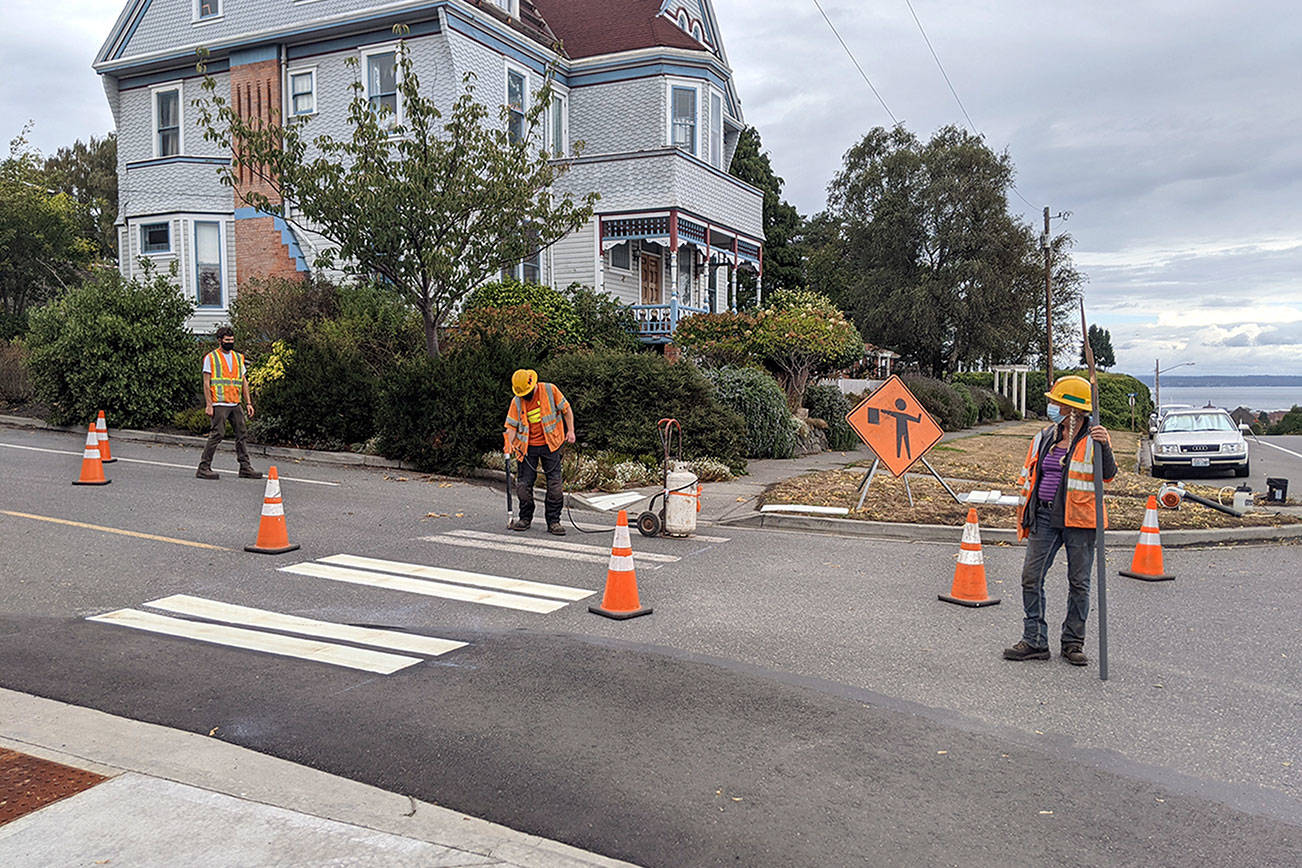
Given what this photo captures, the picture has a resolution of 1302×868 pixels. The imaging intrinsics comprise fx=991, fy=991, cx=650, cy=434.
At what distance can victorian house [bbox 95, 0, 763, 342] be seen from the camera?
76.8ft

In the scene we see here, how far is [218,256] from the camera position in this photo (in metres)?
24.6

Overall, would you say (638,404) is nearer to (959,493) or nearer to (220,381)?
(959,493)

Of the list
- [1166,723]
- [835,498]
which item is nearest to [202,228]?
[835,498]

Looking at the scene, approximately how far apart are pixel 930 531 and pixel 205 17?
23.4 meters

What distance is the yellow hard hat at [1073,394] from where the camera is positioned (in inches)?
251

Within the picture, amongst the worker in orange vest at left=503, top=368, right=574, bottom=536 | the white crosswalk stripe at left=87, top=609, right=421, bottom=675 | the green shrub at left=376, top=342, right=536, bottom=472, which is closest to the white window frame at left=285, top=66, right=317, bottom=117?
the green shrub at left=376, top=342, right=536, bottom=472

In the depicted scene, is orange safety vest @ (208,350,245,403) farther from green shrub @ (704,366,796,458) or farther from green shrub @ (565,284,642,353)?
green shrub @ (565,284,642,353)

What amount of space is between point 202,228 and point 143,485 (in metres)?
13.9

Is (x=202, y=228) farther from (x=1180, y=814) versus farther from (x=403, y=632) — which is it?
(x=1180, y=814)

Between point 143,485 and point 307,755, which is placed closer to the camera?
point 307,755

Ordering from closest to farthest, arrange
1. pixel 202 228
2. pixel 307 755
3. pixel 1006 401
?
pixel 307 755
pixel 202 228
pixel 1006 401

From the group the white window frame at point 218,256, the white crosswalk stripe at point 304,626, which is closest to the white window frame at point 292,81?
the white window frame at point 218,256

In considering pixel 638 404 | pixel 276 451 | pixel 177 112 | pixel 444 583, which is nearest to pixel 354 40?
pixel 177 112

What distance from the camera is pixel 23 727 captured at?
4.79 m
